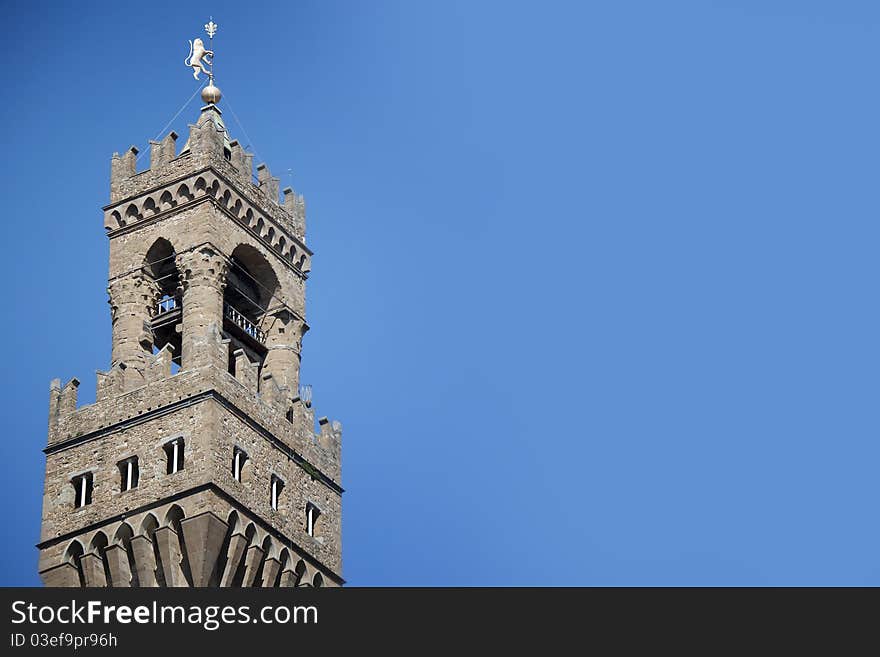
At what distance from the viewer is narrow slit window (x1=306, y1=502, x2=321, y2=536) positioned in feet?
237

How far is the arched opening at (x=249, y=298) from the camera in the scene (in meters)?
76.0

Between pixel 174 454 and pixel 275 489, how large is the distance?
3423 mm

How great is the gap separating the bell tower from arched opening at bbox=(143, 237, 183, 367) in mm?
60

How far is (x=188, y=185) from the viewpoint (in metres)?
76.1

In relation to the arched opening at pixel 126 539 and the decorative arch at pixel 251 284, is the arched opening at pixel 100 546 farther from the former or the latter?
the decorative arch at pixel 251 284

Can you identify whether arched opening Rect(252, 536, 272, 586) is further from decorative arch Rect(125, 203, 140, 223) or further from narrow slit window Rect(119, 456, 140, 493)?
decorative arch Rect(125, 203, 140, 223)

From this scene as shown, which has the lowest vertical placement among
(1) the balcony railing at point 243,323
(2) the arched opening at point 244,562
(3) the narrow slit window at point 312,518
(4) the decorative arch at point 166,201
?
(2) the arched opening at point 244,562

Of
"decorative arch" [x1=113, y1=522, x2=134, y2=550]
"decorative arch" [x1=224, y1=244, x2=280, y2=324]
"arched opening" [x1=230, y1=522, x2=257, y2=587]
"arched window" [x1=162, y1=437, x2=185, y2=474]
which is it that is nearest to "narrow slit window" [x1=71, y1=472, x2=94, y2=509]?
"decorative arch" [x1=113, y1=522, x2=134, y2=550]

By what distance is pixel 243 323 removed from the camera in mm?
76500

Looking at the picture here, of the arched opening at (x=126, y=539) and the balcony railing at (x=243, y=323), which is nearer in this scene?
the arched opening at (x=126, y=539)

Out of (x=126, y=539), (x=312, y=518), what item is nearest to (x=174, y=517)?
(x=126, y=539)

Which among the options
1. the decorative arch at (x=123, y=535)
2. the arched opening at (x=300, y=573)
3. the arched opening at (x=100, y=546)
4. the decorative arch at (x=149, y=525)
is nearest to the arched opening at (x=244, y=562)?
the arched opening at (x=300, y=573)
